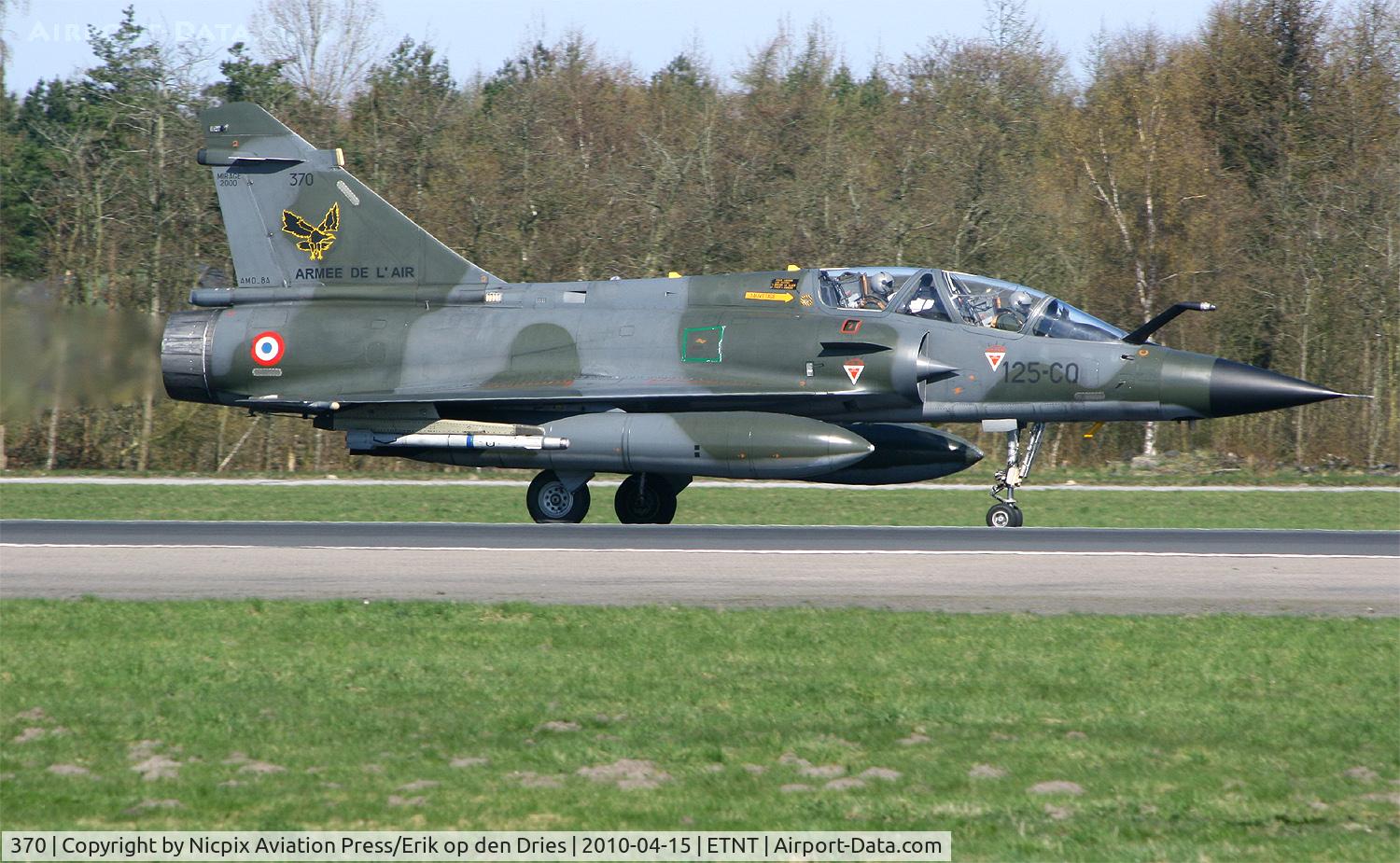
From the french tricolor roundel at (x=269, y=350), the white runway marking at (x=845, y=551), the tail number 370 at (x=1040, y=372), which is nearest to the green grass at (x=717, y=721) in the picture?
the white runway marking at (x=845, y=551)

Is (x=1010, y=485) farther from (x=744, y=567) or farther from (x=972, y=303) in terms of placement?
(x=744, y=567)

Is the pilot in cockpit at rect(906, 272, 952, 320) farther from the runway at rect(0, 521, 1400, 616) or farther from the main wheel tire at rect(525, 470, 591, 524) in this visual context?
the main wheel tire at rect(525, 470, 591, 524)

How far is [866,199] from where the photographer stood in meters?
34.8

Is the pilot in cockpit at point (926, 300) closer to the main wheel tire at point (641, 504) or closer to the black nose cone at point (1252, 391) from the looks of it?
the black nose cone at point (1252, 391)

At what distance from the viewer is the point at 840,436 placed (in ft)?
52.2

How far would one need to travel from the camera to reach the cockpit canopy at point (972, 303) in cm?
1677

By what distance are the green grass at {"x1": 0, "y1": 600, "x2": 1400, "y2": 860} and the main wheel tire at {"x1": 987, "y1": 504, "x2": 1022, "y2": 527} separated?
21.1ft

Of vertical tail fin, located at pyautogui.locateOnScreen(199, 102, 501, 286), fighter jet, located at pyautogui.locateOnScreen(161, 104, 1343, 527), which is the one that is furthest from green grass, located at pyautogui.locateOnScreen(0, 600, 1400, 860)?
vertical tail fin, located at pyautogui.locateOnScreen(199, 102, 501, 286)

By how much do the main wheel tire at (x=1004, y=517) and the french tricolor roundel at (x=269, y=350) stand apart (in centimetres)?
925

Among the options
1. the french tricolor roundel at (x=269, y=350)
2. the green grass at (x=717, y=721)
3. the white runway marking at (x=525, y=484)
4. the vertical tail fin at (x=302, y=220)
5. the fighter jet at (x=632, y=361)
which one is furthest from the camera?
the white runway marking at (x=525, y=484)

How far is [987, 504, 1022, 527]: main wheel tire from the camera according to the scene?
16.5 metres

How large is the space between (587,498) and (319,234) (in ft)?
17.1

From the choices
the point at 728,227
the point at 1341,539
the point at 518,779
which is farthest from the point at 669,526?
the point at 728,227

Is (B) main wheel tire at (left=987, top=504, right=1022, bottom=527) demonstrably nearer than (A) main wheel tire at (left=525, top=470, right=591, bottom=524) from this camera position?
Yes
